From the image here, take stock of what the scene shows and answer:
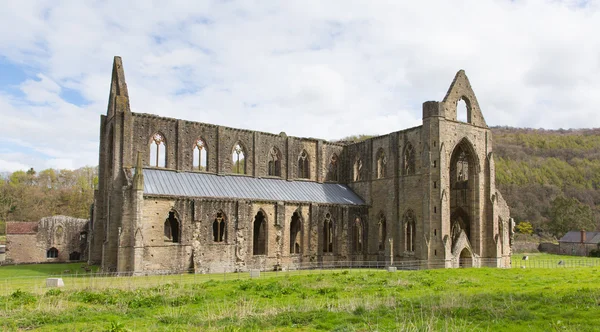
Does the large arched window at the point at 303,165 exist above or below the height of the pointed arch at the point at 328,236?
above

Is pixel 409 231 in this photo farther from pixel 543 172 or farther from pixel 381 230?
pixel 543 172

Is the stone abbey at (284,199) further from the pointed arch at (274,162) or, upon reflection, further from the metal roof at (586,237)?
the metal roof at (586,237)

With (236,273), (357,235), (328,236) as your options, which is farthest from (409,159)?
(236,273)

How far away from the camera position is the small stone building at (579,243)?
228ft

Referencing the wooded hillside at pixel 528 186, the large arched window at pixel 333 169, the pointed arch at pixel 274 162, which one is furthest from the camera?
the wooded hillside at pixel 528 186

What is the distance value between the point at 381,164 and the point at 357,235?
6600 mm

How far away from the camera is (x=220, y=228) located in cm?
3634

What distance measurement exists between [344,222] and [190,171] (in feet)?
43.5

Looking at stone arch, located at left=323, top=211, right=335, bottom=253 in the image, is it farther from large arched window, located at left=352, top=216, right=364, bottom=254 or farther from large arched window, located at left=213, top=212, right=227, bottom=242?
large arched window, located at left=213, top=212, right=227, bottom=242

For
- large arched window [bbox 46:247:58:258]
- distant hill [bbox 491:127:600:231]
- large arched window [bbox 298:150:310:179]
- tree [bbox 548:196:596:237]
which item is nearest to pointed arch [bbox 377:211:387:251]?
large arched window [bbox 298:150:310:179]

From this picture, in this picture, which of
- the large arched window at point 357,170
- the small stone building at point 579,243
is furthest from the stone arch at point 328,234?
the small stone building at point 579,243

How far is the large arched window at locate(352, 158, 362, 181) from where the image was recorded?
154 ft

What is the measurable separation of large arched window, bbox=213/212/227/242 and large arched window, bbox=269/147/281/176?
9.19 m

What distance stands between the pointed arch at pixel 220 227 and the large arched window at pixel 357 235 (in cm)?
1215
